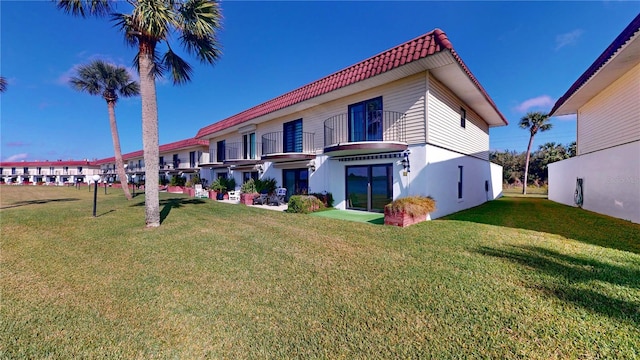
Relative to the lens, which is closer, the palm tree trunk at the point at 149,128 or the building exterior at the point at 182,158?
the palm tree trunk at the point at 149,128

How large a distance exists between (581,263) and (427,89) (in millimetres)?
6852

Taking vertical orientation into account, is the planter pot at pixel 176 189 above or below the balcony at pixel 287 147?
below

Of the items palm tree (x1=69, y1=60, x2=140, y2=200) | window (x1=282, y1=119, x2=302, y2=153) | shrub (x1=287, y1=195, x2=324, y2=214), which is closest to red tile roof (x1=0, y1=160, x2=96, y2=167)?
palm tree (x1=69, y1=60, x2=140, y2=200)

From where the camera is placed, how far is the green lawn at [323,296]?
8.13 ft

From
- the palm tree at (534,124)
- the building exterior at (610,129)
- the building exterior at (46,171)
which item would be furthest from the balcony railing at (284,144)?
the building exterior at (46,171)

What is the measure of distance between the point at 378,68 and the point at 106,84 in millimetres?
21268

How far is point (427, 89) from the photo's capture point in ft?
29.8

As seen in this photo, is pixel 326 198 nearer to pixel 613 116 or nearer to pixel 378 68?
pixel 378 68

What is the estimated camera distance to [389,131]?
1023 centimetres

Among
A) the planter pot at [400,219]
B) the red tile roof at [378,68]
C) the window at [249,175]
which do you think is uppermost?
the red tile roof at [378,68]

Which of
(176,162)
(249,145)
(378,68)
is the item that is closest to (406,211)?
(378,68)

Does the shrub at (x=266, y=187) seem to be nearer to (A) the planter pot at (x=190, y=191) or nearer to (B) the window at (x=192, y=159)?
(A) the planter pot at (x=190, y=191)

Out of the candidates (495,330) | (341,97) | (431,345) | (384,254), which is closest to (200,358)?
(431,345)

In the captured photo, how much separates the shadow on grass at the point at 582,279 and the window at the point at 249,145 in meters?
16.4
